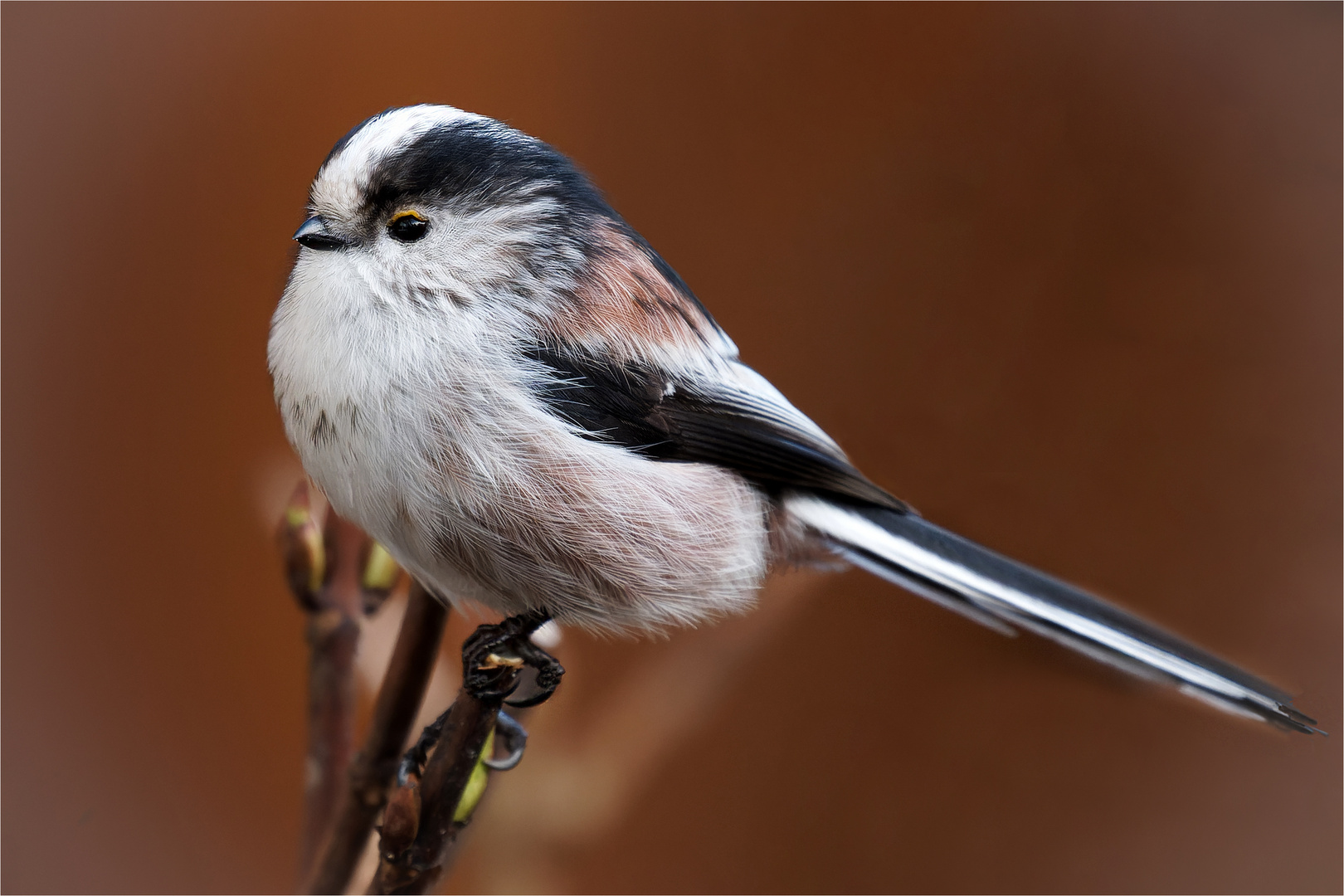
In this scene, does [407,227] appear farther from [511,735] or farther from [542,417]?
[511,735]

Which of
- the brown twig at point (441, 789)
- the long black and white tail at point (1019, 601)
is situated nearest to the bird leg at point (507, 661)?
the brown twig at point (441, 789)

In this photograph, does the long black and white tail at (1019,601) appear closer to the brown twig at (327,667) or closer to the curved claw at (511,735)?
the curved claw at (511,735)

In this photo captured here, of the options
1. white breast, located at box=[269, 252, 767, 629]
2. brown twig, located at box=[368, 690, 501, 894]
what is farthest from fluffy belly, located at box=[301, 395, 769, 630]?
brown twig, located at box=[368, 690, 501, 894]

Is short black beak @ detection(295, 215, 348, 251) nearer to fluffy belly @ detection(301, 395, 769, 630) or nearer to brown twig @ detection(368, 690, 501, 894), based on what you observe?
fluffy belly @ detection(301, 395, 769, 630)

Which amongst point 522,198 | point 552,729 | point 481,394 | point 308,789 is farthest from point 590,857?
point 522,198

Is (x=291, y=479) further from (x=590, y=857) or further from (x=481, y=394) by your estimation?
(x=590, y=857)

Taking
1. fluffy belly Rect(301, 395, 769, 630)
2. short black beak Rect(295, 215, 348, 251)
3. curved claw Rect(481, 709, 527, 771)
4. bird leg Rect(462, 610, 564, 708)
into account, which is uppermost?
short black beak Rect(295, 215, 348, 251)

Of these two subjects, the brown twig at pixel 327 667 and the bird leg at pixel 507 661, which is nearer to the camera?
the bird leg at pixel 507 661
